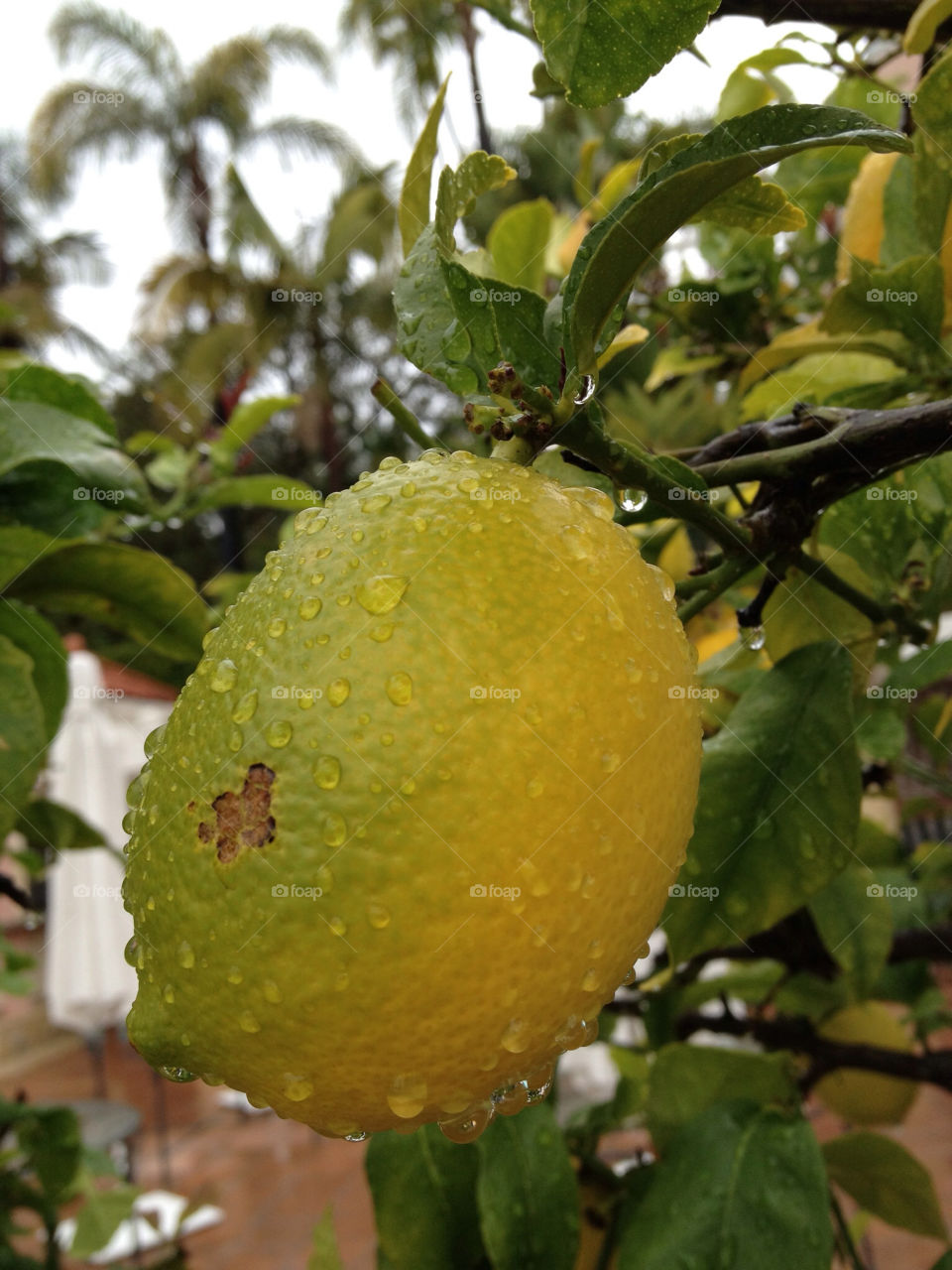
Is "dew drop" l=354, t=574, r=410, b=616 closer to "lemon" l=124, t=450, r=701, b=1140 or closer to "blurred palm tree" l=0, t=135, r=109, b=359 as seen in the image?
"lemon" l=124, t=450, r=701, b=1140

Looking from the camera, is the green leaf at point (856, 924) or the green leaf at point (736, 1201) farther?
the green leaf at point (856, 924)

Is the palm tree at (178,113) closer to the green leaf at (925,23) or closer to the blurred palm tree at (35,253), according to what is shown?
the blurred palm tree at (35,253)

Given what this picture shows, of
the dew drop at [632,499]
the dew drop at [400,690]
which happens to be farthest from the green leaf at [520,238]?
the dew drop at [400,690]

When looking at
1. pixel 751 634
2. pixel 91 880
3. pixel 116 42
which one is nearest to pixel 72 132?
pixel 116 42

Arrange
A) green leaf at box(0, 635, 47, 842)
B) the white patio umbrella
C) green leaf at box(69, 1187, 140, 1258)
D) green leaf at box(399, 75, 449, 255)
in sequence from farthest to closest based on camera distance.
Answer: the white patio umbrella
green leaf at box(69, 1187, 140, 1258)
green leaf at box(0, 635, 47, 842)
green leaf at box(399, 75, 449, 255)

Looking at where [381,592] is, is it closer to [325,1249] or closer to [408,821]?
[408,821]

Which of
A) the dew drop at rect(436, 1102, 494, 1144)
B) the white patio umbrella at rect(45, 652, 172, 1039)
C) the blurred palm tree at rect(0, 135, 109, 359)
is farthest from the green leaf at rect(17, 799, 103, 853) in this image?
the blurred palm tree at rect(0, 135, 109, 359)
